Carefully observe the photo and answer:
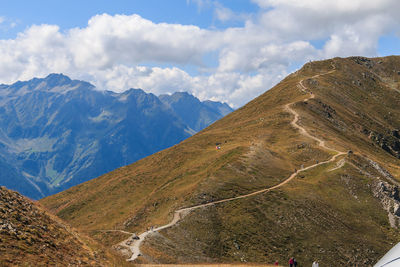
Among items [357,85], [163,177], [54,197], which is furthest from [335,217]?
[357,85]

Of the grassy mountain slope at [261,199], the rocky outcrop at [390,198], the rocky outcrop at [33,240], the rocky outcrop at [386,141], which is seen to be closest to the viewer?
the rocky outcrop at [33,240]

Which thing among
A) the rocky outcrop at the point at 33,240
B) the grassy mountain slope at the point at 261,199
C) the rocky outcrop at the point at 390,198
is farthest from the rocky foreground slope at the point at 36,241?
the rocky outcrop at the point at 390,198

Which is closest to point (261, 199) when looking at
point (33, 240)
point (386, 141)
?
point (33, 240)

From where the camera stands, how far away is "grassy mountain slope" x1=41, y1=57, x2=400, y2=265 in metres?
59.5

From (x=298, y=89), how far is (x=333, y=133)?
178ft

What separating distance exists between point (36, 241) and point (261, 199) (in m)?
52.1

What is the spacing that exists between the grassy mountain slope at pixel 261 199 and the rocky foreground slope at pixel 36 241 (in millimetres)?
22453

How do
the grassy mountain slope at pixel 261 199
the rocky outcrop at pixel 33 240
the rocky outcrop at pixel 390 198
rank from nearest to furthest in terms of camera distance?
the rocky outcrop at pixel 33 240, the grassy mountain slope at pixel 261 199, the rocky outcrop at pixel 390 198

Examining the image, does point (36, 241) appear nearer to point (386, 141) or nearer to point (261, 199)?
point (261, 199)

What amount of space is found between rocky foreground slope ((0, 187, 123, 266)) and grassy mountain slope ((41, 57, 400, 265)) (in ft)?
73.7

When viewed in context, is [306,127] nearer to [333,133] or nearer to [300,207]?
[333,133]

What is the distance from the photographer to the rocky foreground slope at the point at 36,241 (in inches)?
867

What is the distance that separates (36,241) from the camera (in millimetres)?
24812

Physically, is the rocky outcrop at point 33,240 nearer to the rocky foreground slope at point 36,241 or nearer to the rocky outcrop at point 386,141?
the rocky foreground slope at point 36,241
